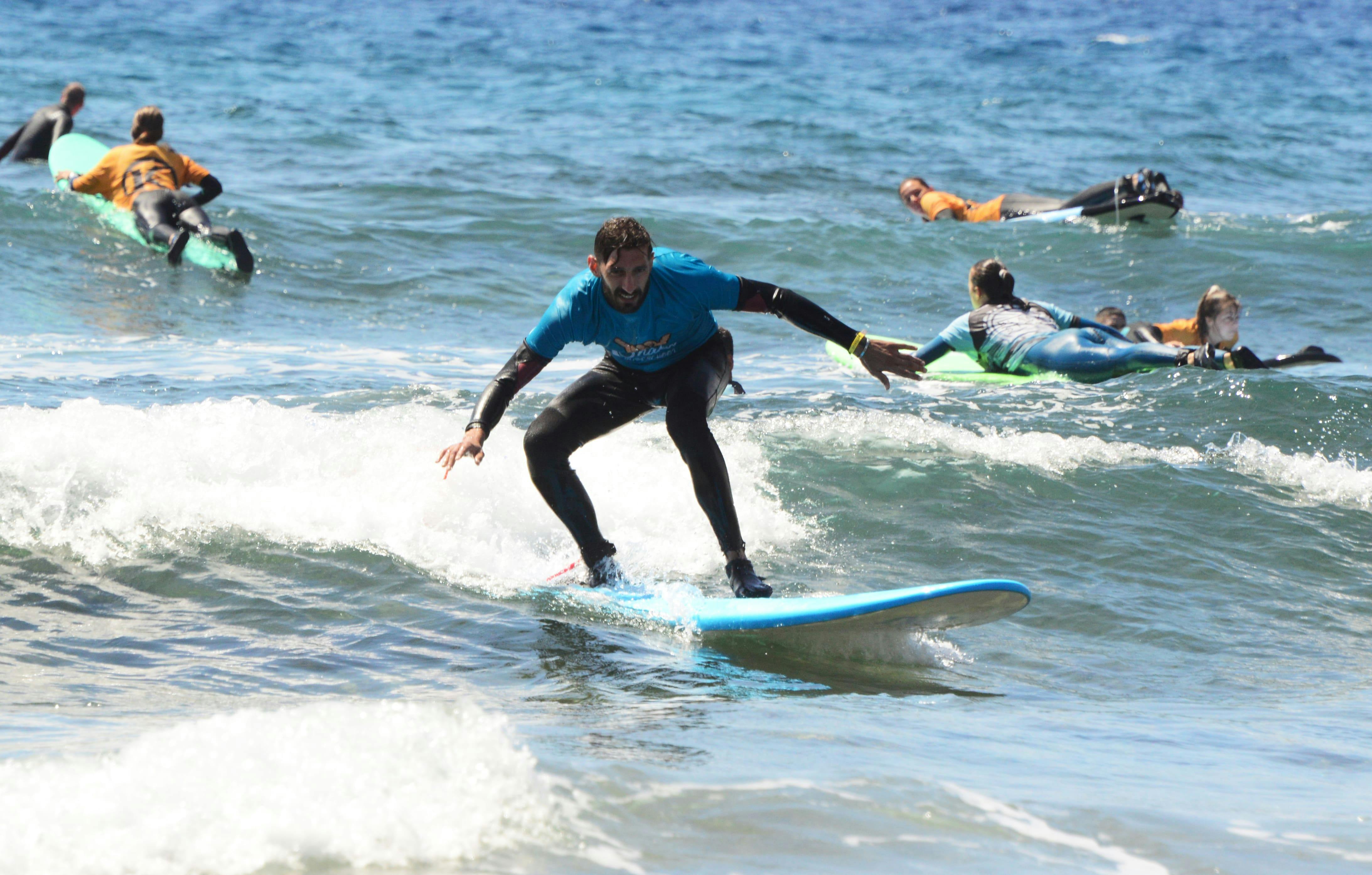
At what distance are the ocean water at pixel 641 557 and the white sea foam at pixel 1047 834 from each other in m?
0.02

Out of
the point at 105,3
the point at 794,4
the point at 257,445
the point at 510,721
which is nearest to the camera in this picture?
the point at 510,721

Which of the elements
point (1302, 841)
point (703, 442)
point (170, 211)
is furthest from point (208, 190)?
point (1302, 841)

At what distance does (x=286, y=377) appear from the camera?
9867 millimetres

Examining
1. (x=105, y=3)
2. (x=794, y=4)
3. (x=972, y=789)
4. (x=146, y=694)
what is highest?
(x=794, y=4)

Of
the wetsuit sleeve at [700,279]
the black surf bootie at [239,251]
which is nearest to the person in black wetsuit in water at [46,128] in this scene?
the black surf bootie at [239,251]

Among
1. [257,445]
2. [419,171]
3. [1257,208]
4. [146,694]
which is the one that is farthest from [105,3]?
[146,694]

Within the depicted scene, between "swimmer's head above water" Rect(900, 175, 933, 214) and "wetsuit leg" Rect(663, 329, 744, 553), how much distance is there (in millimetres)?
13207

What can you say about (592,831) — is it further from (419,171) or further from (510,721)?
(419,171)

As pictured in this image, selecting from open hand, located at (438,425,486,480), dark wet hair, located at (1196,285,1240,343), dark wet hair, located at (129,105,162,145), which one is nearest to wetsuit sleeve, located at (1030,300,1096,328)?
dark wet hair, located at (1196,285,1240,343)

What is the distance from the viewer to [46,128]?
16797 mm

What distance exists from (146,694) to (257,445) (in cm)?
290

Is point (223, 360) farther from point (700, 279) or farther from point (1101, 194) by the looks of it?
point (1101, 194)

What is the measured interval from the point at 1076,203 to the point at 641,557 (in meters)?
12.3

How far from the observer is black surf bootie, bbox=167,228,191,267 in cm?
1318
